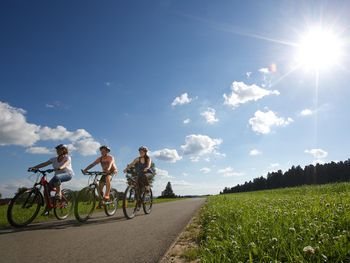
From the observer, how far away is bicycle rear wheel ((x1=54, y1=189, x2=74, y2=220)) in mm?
9555

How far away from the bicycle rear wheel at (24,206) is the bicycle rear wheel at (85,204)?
1147 mm

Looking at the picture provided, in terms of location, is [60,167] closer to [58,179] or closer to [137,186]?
[58,179]

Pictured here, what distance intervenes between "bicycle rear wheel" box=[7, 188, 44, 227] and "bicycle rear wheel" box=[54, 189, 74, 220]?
844 mm

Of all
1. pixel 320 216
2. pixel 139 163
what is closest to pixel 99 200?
pixel 139 163

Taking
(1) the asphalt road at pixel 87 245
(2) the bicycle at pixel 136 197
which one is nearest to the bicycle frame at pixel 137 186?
(2) the bicycle at pixel 136 197

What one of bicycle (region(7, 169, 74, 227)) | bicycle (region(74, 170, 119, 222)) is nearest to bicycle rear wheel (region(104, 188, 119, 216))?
bicycle (region(74, 170, 119, 222))

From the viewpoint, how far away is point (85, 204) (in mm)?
9719

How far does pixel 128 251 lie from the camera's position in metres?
4.74

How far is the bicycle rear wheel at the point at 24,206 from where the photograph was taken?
781 centimetres

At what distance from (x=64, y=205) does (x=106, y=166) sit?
6.59ft

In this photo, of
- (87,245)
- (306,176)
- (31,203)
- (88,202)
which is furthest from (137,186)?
(306,176)

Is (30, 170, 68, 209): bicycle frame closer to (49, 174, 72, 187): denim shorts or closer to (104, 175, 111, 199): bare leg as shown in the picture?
(49, 174, 72, 187): denim shorts

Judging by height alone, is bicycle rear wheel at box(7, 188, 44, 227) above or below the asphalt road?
above

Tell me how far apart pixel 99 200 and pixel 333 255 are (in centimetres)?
869
